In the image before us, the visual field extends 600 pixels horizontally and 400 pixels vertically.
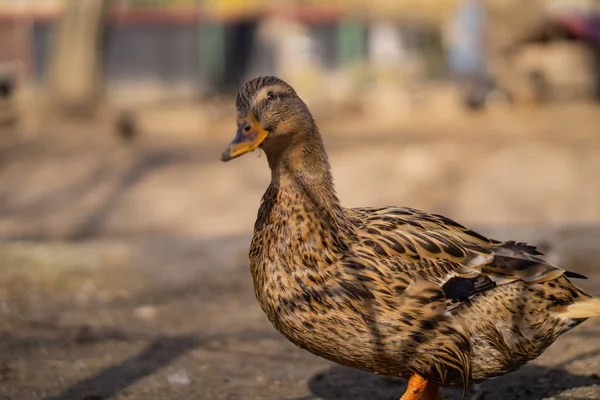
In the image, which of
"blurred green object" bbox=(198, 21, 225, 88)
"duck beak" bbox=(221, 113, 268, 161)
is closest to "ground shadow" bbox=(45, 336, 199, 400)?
"duck beak" bbox=(221, 113, 268, 161)

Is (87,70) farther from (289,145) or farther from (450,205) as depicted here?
(289,145)

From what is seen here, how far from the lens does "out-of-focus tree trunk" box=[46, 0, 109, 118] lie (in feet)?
54.7

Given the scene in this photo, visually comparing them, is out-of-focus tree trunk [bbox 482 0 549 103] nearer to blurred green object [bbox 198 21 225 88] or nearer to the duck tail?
blurred green object [bbox 198 21 225 88]

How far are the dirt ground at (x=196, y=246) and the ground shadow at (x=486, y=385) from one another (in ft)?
0.05

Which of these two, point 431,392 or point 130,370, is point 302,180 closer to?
point 431,392

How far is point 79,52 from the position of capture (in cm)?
1691

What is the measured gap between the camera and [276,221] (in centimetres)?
390

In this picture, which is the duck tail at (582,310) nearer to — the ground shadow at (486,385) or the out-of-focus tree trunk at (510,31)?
the ground shadow at (486,385)

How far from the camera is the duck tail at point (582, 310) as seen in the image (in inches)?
156

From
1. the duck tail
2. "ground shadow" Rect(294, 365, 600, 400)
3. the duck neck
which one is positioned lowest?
"ground shadow" Rect(294, 365, 600, 400)

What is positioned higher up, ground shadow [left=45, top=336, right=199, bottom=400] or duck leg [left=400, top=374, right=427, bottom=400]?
duck leg [left=400, top=374, right=427, bottom=400]

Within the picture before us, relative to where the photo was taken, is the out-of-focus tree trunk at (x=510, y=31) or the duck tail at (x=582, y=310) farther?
the out-of-focus tree trunk at (x=510, y=31)

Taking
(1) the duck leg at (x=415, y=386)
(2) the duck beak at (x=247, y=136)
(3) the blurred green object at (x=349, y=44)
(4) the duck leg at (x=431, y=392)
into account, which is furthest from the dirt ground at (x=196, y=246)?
(3) the blurred green object at (x=349, y=44)

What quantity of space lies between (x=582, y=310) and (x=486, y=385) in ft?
3.23
